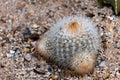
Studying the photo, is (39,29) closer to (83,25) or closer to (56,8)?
(56,8)

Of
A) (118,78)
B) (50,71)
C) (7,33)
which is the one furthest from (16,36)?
(118,78)

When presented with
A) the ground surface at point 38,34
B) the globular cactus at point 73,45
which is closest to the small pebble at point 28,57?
the ground surface at point 38,34

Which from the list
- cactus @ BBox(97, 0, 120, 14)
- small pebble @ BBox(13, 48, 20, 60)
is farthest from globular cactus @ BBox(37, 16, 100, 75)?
cactus @ BBox(97, 0, 120, 14)

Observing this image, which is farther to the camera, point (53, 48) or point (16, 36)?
point (16, 36)

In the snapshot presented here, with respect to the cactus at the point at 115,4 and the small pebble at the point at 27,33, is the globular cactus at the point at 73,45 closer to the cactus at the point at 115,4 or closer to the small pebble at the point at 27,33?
the small pebble at the point at 27,33

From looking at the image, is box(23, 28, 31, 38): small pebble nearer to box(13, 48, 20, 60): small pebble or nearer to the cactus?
box(13, 48, 20, 60): small pebble
